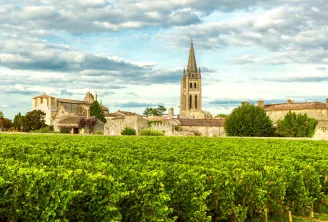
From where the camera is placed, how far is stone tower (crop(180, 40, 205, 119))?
454ft

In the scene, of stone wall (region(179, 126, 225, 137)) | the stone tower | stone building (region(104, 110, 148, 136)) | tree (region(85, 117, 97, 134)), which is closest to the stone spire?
the stone tower

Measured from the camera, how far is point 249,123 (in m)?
69.0

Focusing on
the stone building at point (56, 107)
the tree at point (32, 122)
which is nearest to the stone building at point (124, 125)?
the tree at point (32, 122)

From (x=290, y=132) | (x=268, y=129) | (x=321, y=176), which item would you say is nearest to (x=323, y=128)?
(x=290, y=132)

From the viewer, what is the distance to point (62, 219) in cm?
915

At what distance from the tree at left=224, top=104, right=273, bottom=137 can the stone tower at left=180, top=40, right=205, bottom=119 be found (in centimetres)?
6582

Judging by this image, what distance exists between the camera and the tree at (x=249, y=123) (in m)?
68.7

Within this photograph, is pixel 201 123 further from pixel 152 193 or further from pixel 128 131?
pixel 152 193

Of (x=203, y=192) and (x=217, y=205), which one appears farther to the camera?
(x=217, y=205)

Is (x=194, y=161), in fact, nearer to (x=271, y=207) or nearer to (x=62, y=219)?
(x=271, y=207)

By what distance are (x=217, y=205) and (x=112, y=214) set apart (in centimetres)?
354

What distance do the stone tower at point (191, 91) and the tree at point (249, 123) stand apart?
216 feet

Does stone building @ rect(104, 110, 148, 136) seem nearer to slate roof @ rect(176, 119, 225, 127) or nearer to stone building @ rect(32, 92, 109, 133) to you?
slate roof @ rect(176, 119, 225, 127)

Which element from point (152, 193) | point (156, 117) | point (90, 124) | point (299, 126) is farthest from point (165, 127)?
point (152, 193)
